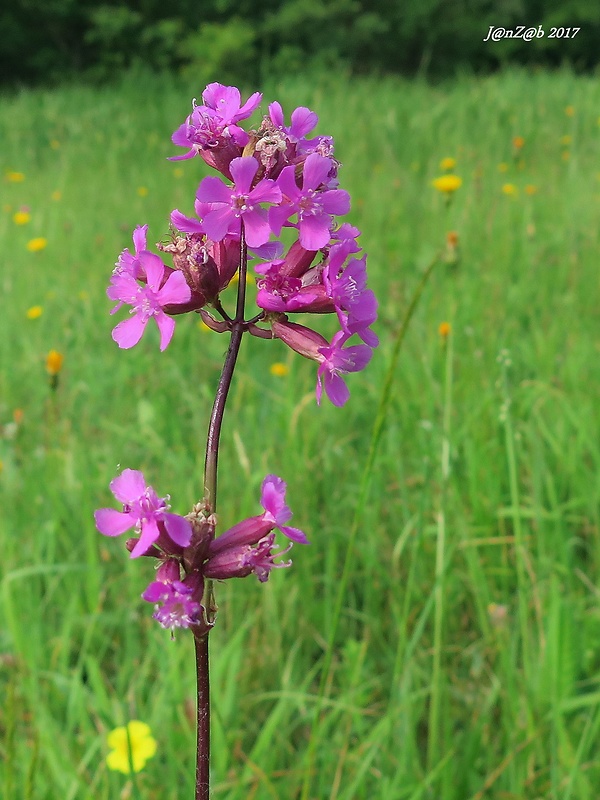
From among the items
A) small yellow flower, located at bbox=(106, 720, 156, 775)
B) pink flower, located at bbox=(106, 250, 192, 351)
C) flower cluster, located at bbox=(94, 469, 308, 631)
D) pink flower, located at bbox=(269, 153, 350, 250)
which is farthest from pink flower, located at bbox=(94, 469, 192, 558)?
small yellow flower, located at bbox=(106, 720, 156, 775)

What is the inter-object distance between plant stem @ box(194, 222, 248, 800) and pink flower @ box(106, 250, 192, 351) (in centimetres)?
5

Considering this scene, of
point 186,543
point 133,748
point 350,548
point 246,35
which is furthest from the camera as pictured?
point 246,35

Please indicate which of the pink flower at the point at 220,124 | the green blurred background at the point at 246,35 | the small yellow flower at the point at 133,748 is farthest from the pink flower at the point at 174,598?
the green blurred background at the point at 246,35

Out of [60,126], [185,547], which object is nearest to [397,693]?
[185,547]

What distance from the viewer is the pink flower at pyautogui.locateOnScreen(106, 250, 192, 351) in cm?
56

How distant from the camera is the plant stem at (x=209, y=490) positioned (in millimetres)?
519

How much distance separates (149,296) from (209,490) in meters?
0.16

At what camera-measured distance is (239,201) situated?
54 centimetres

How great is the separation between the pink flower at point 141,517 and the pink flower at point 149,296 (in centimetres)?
10

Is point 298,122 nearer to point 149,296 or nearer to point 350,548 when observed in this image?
point 149,296

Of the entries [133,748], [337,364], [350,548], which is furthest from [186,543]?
[133,748]

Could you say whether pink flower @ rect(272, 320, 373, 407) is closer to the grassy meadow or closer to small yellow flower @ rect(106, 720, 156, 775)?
the grassy meadow

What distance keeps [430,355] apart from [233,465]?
632 millimetres

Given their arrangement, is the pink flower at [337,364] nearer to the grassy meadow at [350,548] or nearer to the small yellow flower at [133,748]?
the grassy meadow at [350,548]
